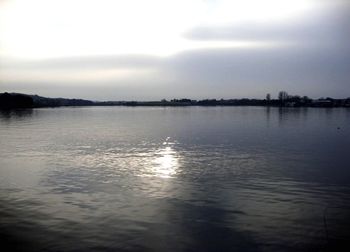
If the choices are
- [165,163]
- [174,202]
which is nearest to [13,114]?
[165,163]

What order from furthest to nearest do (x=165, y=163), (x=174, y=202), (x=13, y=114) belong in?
(x=13, y=114) < (x=165, y=163) < (x=174, y=202)

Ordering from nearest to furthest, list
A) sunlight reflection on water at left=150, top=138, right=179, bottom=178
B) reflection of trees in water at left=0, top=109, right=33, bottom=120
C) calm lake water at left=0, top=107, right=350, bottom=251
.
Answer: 1. calm lake water at left=0, top=107, right=350, bottom=251
2. sunlight reflection on water at left=150, top=138, right=179, bottom=178
3. reflection of trees in water at left=0, top=109, right=33, bottom=120

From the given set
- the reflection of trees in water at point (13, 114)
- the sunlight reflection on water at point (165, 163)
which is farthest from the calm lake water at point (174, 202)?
the reflection of trees in water at point (13, 114)

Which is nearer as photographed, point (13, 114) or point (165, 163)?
point (165, 163)

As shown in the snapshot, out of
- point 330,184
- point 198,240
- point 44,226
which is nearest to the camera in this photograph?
point 198,240

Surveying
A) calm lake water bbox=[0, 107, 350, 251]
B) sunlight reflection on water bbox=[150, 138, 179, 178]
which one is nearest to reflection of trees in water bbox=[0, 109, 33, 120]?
sunlight reflection on water bbox=[150, 138, 179, 178]

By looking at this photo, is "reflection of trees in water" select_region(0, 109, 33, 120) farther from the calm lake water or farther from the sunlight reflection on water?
the calm lake water

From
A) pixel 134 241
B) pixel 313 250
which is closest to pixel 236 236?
pixel 313 250

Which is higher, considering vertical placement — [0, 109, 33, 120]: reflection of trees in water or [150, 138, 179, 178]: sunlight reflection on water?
[0, 109, 33, 120]: reflection of trees in water

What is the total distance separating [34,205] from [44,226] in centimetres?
325

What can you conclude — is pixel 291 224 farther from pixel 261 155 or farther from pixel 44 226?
pixel 261 155

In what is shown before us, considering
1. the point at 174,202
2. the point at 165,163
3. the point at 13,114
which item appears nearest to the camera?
the point at 174,202

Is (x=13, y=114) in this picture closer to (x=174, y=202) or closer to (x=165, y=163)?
(x=165, y=163)

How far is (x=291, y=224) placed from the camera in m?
15.1
